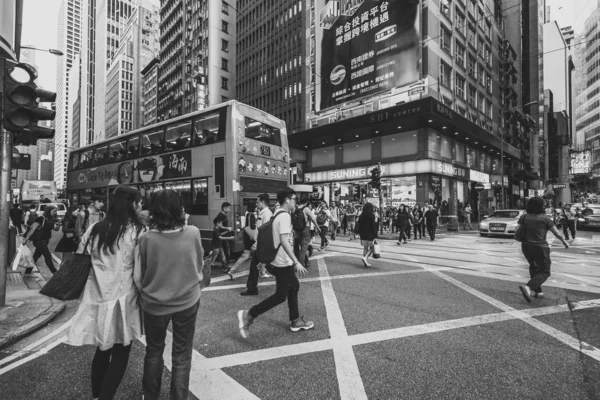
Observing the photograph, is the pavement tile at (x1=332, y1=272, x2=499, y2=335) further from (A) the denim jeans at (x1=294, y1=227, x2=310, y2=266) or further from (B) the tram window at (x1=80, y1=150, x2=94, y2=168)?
(B) the tram window at (x1=80, y1=150, x2=94, y2=168)

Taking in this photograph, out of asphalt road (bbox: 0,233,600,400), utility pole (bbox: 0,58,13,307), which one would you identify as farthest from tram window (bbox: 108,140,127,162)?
asphalt road (bbox: 0,233,600,400)

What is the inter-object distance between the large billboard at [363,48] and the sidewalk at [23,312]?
82.6 feet

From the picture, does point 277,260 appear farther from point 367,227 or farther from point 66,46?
point 66,46

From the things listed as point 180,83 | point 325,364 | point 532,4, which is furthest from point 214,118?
point 532,4

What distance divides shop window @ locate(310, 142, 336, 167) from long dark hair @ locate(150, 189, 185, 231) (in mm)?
29518

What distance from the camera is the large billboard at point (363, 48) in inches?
979

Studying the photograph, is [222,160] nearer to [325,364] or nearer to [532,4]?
[325,364]

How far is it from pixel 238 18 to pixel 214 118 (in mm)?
55086

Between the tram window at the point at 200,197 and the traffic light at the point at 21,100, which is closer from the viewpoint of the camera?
the traffic light at the point at 21,100

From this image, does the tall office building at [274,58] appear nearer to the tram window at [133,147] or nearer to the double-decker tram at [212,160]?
the tram window at [133,147]

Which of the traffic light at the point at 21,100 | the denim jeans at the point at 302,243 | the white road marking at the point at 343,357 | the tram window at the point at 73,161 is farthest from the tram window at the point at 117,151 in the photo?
the white road marking at the point at 343,357

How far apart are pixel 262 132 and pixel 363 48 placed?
21289 mm

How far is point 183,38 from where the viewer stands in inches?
2589

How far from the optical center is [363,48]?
27281 millimetres
